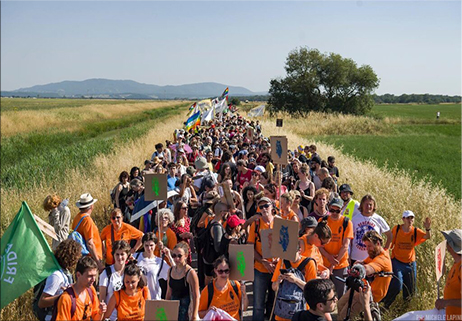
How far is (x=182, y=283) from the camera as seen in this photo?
439 centimetres

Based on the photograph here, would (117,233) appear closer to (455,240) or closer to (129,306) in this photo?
(129,306)

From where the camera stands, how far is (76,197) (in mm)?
11102

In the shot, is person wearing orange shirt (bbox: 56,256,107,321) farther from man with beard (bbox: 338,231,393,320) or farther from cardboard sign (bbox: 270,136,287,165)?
cardboard sign (bbox: 270,136,287,165)

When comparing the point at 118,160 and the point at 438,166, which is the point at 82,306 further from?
the point at 438,166

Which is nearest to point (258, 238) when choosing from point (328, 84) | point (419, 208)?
point (419, 208)

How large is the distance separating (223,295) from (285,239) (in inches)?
31.9

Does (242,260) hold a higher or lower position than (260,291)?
higher

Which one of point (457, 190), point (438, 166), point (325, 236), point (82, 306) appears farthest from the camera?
point (438, 166)

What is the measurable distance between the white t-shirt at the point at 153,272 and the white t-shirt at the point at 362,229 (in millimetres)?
Answer: 2497

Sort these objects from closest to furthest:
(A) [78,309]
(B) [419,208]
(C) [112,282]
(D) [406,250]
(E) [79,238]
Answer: (A) [78,309], (C) [112,282], (E) [79,238], (D) [406,250], (B) [419,208]

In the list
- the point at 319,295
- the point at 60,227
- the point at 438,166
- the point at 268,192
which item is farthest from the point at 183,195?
the point at 438,166

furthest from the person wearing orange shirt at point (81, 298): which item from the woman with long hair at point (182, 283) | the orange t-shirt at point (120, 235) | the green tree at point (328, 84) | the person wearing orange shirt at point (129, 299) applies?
the green tree at point (328, 84)

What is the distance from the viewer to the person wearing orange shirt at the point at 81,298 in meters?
3.67

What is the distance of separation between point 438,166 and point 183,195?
51.3ft
